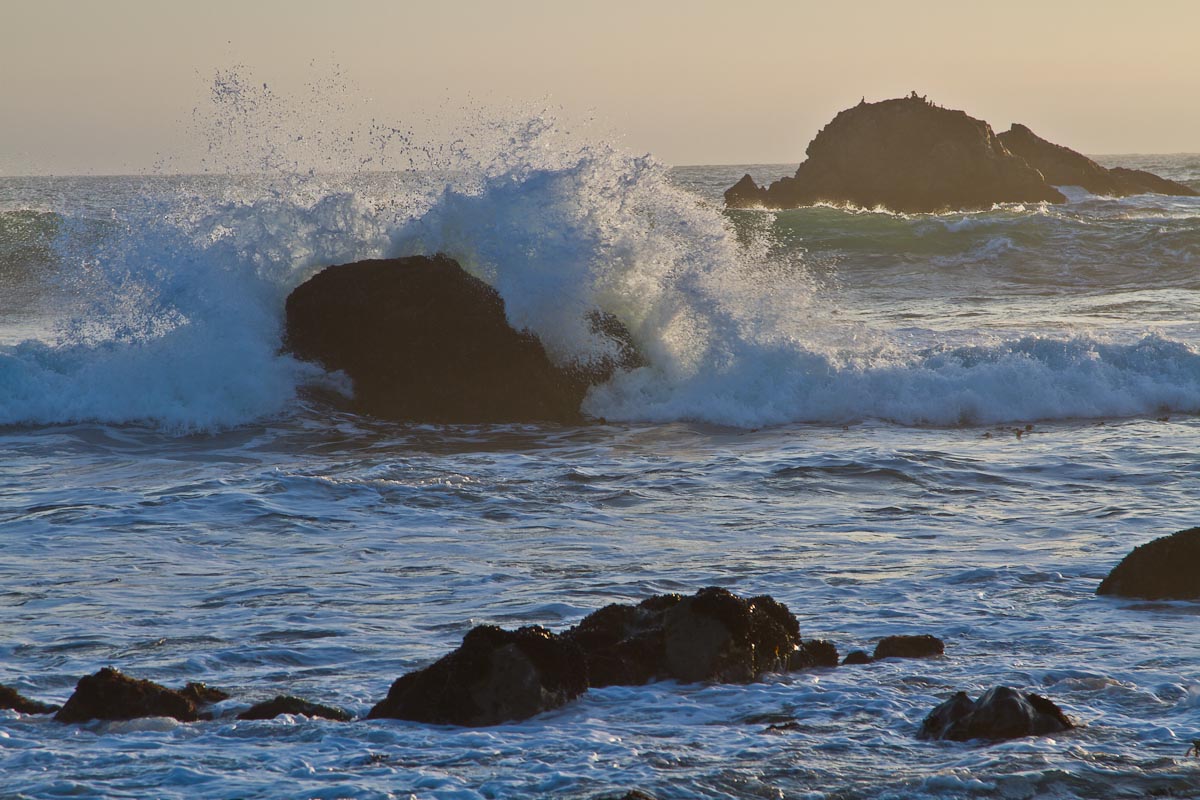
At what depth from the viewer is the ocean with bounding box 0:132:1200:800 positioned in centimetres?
389

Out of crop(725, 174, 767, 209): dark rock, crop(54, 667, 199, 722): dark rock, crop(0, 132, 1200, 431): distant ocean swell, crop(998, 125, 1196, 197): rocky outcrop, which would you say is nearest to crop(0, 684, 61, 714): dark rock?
crop(54, 667, 199, 722): dark rock

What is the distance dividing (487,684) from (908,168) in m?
48.7

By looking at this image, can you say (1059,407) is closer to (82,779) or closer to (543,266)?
(543,266)

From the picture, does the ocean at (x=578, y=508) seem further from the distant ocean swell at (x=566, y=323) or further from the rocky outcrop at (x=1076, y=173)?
the rocky outcrop at (x=1076, y=173)

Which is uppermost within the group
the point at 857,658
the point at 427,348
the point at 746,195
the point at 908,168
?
the point at 908,168

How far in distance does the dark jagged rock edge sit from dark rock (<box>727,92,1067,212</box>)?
0.12 feet

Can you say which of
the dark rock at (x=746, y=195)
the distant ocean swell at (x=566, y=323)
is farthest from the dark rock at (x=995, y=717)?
the dark rock at (x=746, y=195)

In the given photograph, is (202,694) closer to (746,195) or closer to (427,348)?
(427,348)

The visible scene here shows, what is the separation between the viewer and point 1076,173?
2212 inches

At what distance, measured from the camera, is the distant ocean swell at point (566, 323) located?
38.4ft

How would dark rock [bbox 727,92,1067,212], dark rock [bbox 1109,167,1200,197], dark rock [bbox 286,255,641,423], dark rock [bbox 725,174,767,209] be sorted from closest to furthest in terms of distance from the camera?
dark rock [bbox 286,255,641,423] → dark rock [bbox 727,92,1067,212] → dark rock [bbox 725,174,767,209] → dark rock [bbox 1109,167,1200,197]

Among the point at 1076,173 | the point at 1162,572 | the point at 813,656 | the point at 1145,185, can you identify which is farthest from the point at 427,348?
the point at 1145,185

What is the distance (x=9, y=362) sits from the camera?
12172 millimetres

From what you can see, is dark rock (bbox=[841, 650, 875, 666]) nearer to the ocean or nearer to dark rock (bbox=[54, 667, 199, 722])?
the ocean
